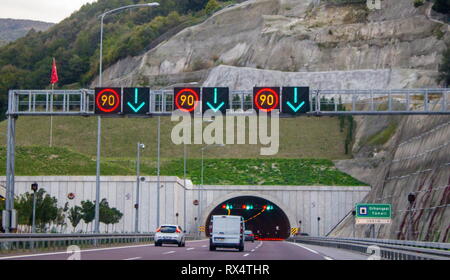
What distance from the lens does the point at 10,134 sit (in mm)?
45969

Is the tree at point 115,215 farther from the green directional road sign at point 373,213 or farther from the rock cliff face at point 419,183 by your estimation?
the green directional road sign at point 373,213

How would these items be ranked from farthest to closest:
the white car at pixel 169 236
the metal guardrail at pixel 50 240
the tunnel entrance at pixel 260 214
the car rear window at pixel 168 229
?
the tunnel entrance at pixel 260 214 < the car rear window at pixel 168 229 < the white car at pixel 169 236 < the metal guardrail at pixel 50 240

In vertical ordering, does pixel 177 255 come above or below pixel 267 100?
below

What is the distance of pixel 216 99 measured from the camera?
4675cm

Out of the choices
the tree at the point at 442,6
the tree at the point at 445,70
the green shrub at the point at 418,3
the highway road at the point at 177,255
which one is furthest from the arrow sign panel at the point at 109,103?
the green shrub at the point at 418,3

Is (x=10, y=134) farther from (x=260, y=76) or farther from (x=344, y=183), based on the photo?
(x=260, y=76)

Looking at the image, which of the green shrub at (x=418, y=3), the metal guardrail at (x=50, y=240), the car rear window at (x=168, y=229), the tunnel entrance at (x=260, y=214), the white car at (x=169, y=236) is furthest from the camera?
the green shrub at (x=418, y=3)

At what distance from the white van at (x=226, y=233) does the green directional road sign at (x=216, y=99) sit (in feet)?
21.1

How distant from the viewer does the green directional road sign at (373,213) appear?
53.3 metres

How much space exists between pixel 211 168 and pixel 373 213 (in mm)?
62452

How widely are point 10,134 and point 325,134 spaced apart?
90.9 metres

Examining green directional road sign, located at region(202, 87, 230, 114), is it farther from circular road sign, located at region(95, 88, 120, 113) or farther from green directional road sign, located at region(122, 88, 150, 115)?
circular road sign, located at region(95, 88, 120, 113)

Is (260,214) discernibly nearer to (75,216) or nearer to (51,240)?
(75,216)

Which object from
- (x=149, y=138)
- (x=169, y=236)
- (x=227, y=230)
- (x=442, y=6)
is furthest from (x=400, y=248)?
(x=442, y=6)
